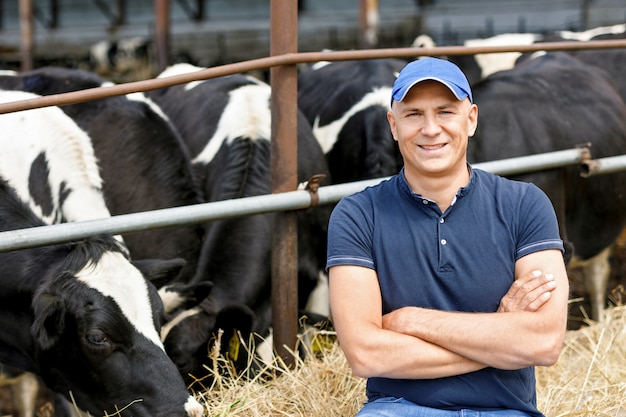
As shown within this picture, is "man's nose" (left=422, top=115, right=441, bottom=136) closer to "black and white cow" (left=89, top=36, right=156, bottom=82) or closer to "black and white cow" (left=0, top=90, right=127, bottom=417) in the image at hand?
"black and white cow" (left=0, top=90, right=127, bottom=417)

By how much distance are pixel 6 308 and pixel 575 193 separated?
3333mm

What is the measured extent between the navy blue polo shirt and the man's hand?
0.05 metres

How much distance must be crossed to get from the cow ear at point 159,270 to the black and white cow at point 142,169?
991 millimetres

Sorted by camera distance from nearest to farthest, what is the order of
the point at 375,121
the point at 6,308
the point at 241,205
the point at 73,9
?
1. the point at 241,205
2. the point at 6,308
3. the point at 375,121
4. the point at 73,9

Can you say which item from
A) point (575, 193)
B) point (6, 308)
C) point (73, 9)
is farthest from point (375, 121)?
point (73, 9)

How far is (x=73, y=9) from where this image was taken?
24.3 m

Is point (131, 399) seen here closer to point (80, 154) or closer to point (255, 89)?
point (80, 154)

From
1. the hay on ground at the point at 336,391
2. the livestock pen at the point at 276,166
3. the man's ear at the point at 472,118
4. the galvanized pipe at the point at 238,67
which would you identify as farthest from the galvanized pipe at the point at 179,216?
the man's ear at the point at 472,118

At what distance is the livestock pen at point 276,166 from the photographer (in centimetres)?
317

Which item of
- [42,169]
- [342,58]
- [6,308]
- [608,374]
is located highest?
[342,58]

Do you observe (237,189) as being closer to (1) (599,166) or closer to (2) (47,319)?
(2) (47,319)

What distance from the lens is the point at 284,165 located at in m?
3.91

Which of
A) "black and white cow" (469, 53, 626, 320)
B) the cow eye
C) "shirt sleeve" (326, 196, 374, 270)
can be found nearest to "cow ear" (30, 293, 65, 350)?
the cow eye

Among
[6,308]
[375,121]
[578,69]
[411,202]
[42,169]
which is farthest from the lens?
[578,69]
